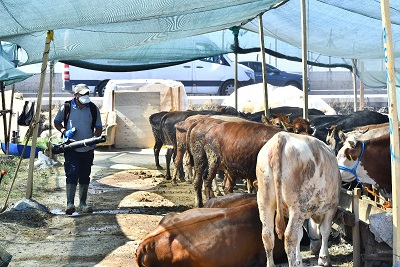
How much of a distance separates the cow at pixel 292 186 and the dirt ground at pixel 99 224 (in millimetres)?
750

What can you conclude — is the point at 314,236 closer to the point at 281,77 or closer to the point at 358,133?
the point at 358,133

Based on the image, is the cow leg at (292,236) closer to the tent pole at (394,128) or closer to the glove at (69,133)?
the tent pole at (394,128)

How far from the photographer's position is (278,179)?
245 inches

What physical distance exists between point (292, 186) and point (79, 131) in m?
4.47

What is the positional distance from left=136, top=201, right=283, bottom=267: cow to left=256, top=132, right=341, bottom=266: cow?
0.24m

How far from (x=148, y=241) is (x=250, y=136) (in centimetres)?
304

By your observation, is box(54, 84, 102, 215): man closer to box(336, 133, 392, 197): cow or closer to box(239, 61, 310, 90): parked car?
box(336, 133, 392, 197): cow

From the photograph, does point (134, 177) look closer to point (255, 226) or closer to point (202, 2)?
point (202, 2)

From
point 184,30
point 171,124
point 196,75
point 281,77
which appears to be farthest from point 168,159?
point 281,77

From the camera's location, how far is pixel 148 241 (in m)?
6.38

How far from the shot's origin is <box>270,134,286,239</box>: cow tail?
6.21 meters

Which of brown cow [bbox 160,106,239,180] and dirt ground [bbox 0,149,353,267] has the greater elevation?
brown cow [bbox 160,106,239,180]

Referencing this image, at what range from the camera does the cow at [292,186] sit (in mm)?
6227

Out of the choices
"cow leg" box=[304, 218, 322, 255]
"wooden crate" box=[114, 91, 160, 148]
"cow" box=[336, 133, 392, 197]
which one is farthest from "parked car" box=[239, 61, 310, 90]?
"cow leg" box=[304, 218, 322, 255]
